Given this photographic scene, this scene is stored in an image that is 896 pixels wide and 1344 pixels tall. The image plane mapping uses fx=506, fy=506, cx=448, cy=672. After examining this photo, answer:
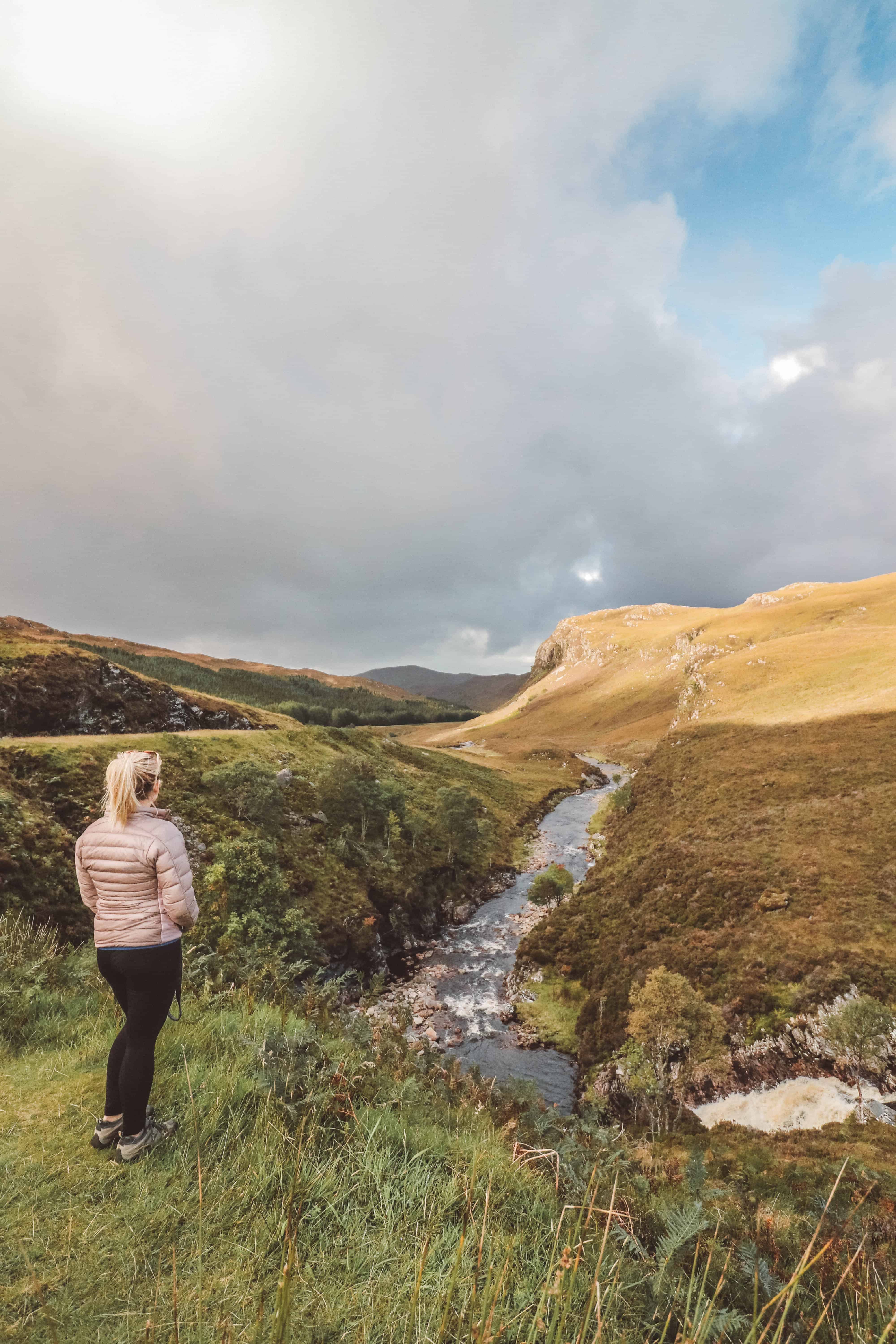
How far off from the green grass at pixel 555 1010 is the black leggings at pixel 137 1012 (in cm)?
2258

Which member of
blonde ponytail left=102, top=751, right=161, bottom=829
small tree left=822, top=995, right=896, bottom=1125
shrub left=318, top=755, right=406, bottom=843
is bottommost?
small tree left=822, top=995, right=896, bottom=1125

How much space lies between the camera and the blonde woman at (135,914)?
16.8ft

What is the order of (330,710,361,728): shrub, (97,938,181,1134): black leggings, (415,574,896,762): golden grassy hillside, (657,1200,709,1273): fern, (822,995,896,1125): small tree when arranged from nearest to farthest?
(657,1200,709,1273): fern → (97,938,181,1134): black leggings → (822,995,896,1125): small tree → (415,574,896,762): golden grassy hillside → (330,710,361,728): shrub

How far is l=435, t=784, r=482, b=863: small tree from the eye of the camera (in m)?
43.5

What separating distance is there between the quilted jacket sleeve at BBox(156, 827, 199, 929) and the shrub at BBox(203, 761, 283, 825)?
1099 inches

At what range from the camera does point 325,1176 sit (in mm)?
4527

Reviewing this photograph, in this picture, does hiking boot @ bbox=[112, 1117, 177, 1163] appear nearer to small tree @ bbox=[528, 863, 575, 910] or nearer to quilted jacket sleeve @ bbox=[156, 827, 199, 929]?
quilted jacket sleeve @ bbox=[156, 827, 199, 929]

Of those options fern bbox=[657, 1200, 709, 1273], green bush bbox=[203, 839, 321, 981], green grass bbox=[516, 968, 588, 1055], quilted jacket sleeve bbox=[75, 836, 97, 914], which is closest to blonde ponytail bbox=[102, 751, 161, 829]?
quilted jacket sleeve bbox=[75, 836, 97, 914]

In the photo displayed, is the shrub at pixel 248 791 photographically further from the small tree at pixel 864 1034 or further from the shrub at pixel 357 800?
the small tree at pixel 864 1034

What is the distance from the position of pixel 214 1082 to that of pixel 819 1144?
15.7m

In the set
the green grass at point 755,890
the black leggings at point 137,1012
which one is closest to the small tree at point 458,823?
the green grass at point 755,890

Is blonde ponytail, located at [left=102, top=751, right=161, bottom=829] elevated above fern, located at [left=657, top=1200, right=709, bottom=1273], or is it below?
above

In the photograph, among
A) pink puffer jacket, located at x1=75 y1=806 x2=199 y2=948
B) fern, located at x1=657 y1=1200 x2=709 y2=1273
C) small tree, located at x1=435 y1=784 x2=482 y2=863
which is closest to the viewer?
fern, located at x1=657 y1=1200 x2=709 y2=1273

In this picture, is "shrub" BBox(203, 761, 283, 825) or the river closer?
the river
